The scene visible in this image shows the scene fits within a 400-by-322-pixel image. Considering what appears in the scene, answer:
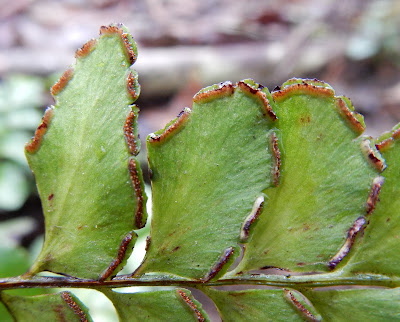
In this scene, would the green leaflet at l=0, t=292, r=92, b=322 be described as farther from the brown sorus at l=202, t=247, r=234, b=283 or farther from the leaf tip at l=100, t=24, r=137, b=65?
the leaf tip at l=100, t=24, r=137, b=65

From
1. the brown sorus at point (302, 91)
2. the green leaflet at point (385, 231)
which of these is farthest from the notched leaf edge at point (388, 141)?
the brown sorus at point (302, 91)

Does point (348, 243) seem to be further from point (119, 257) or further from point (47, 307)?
point (47, 307)

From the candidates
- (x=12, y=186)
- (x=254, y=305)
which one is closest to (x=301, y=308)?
(x=254, y=305)

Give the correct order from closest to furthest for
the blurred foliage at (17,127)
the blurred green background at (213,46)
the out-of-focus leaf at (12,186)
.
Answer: the out-of-focus leaf at (12,186), the blurred foliage at (17,127), the blurred green background at (213,46)

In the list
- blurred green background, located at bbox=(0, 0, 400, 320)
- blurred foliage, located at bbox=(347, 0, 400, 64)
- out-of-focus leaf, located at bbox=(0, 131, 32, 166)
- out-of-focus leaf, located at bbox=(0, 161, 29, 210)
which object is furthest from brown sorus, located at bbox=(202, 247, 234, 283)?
blurred foliage, located at bbox=(347, 0, 400, 64)

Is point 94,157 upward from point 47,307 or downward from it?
upward

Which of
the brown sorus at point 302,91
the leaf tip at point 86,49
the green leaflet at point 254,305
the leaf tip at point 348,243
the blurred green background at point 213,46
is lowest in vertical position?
the green leaflet at point 254,305

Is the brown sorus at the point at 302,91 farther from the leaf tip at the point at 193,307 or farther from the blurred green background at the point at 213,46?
the blurred green background at the point at 213,46
